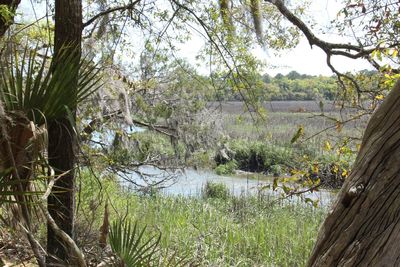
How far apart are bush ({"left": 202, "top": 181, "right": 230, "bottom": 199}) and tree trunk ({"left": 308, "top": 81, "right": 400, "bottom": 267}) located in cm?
916

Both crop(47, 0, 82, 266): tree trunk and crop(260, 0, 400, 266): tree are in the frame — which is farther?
crop(47, 0, 82, 266): tree trunk

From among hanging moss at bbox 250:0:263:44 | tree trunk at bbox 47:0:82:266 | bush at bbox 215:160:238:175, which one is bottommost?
bush at bbox 215:160:238:175

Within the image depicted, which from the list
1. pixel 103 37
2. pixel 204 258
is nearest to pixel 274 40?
pixel 103 37

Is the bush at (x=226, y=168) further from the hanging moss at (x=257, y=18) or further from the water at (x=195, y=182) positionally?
the hanging moss at (x=257, y=18)

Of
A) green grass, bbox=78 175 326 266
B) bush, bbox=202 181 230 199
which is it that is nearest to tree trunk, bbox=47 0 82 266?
green grass, bbox=78 175 326 266

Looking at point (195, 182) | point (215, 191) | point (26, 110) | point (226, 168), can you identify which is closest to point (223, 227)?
point (215, 191)

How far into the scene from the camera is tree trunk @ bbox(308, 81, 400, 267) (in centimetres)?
135

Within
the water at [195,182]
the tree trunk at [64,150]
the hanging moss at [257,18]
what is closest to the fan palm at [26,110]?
the tree trunk at [64,150]

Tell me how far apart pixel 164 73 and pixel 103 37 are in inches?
84.6

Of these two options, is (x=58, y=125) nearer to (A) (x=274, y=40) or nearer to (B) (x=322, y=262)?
(B) (x=322, y=262)

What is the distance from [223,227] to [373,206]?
541cm

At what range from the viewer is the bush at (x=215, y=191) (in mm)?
10680

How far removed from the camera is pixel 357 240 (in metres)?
1.38

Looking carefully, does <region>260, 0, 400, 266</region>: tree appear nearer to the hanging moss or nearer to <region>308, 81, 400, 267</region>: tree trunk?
<region>308, 81, 400, 267</region>: tree trunk
